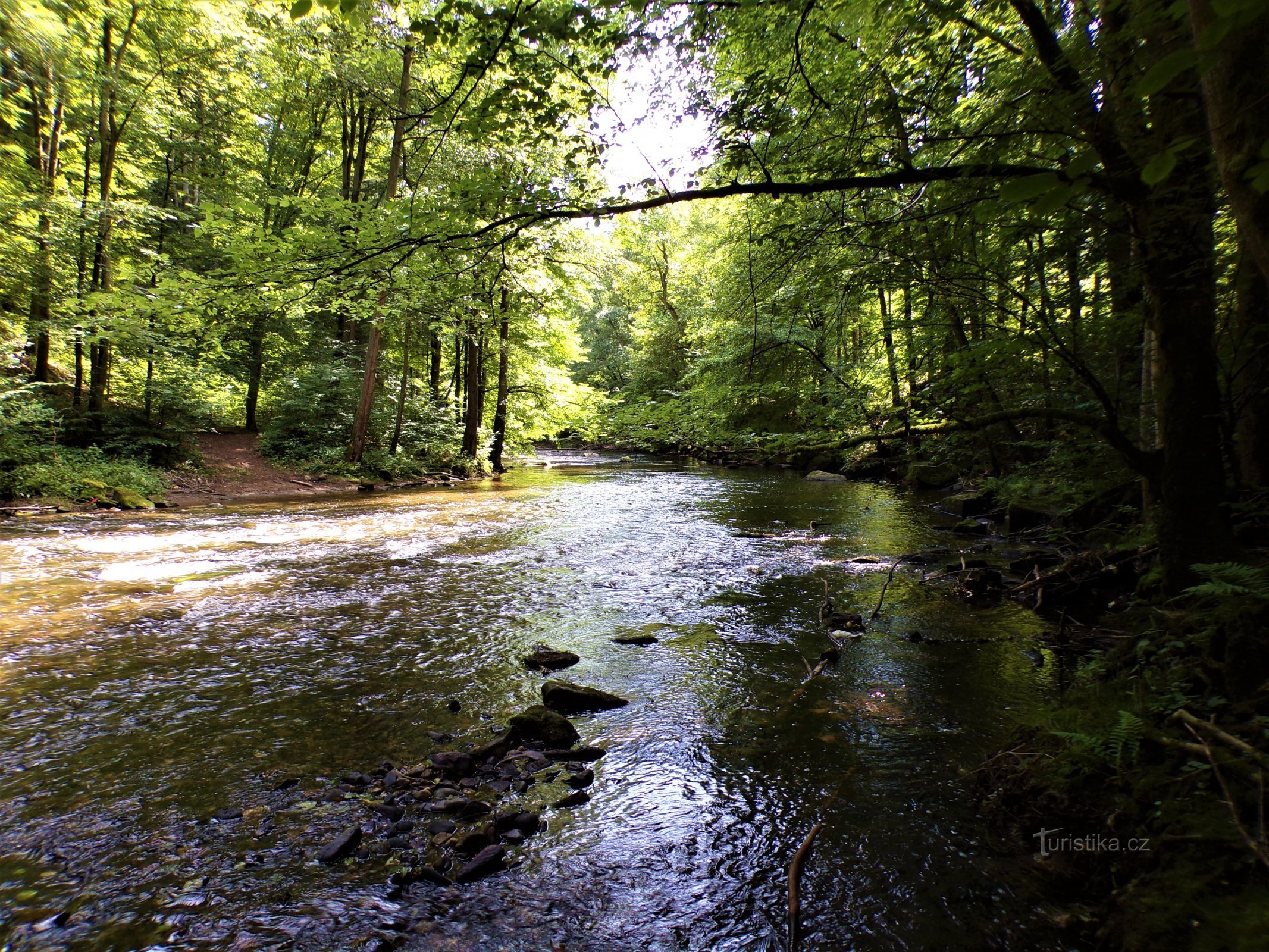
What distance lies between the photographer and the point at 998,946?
2549mm

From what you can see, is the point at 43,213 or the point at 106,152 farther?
the point at 106,152

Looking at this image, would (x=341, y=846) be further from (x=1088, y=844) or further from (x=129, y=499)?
(x=129, y=499)

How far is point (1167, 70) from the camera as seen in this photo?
1310mm

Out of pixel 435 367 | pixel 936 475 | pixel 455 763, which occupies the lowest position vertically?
pixel 455 763

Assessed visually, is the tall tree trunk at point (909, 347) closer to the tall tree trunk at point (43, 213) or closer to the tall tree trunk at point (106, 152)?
the tall tree trunk at point (43, 213)

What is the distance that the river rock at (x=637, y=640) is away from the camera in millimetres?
6406

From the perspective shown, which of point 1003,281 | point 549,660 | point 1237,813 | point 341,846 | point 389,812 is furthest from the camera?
point 549,660

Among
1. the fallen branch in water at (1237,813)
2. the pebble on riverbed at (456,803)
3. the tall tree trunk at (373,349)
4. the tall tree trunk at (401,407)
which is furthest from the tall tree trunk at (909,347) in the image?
the tall tree trunk at (401,407)

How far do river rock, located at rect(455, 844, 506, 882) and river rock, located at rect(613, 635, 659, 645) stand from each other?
3.33m

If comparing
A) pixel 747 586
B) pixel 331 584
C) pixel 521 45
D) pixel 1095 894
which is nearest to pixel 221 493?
pixel 331 584

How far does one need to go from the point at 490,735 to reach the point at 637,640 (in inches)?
90.1

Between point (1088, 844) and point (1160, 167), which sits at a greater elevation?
point (1160, 167)

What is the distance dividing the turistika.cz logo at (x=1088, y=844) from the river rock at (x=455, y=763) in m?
3.37

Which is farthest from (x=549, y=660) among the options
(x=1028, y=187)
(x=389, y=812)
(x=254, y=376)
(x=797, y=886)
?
(x=254, y=376)
